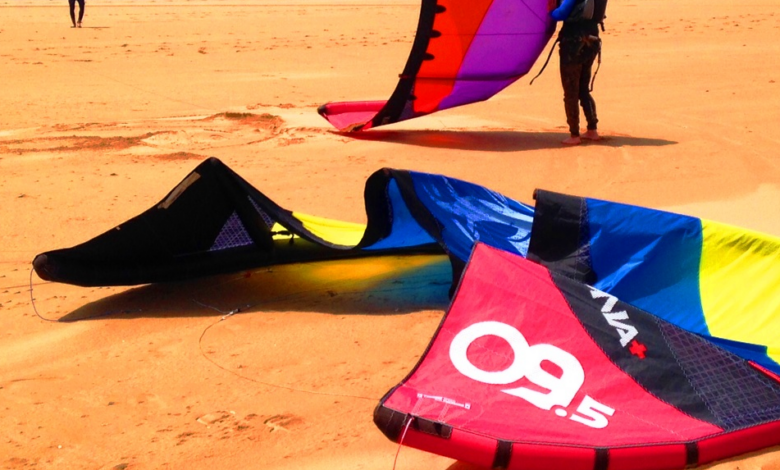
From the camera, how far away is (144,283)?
482 cm

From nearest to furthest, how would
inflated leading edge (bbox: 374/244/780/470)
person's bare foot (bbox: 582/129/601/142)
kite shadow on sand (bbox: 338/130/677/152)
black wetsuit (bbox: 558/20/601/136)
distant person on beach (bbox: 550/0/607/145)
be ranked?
inflated leading edge (bbox: 374/244/780/470) < distant person on beach (bbox: 550/0/607/145) < black wetsuit (bbox: 558/20/601/136) < kite shadow on sand (bbox: 338/130/677/152) < person's bare foot (bbox: 582/129/601/142)

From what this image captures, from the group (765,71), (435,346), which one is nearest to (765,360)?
(435,346)

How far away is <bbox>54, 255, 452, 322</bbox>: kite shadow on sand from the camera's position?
15.7ft

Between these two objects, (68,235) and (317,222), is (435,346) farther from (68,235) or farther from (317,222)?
(68,235)

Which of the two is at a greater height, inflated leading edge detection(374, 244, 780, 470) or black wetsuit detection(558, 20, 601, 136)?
black wetsuit detection(558, 20, 601, 136)

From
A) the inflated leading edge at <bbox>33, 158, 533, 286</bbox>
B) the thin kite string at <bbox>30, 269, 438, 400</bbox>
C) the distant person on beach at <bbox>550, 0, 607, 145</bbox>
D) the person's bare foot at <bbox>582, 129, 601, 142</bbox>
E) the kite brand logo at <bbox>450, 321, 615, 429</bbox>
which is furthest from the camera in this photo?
the person's bare foot at <bbox>582, 129, 601, 142</bbox>

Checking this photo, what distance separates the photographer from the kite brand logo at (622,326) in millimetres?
3709

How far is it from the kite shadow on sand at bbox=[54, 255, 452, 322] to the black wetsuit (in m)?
3.89

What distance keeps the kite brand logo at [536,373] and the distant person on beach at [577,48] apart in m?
5.34

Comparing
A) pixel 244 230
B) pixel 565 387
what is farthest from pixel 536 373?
pixel 244 230

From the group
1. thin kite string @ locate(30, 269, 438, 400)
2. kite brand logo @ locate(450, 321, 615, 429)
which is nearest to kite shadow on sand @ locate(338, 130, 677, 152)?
thin kite string @ locate(30, 269, 438, 400)

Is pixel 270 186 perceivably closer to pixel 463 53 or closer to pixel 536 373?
pixel 463 53

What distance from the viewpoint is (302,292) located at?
16.4 feet

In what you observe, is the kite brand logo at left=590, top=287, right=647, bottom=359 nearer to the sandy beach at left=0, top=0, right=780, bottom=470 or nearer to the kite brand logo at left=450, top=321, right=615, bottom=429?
the kite brand logo at left=450, top=321, right=615, bottom=429
